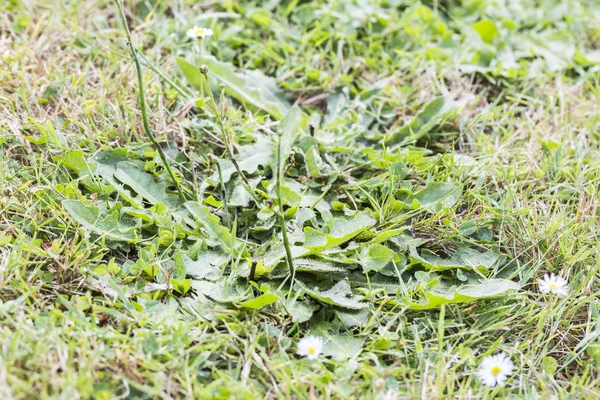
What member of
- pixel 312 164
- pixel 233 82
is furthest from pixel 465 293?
pixel 233 82

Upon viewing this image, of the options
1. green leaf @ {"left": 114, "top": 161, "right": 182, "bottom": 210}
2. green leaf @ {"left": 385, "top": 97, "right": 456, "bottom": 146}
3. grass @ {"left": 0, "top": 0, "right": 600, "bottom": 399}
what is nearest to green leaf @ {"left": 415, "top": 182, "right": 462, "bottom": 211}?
grass @ {"left": 0, "top": 0, "right": 600, "bottom": 399}

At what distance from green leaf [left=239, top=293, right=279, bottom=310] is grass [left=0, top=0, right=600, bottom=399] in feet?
0.06

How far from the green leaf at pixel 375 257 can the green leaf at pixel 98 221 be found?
78 centimetres

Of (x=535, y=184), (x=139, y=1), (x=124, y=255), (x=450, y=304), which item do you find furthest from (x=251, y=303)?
(x=139, y=1)

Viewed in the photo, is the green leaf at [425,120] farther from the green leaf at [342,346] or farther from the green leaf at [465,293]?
the green leaf at [342,346]

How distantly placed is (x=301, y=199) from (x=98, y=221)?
2.37 ft

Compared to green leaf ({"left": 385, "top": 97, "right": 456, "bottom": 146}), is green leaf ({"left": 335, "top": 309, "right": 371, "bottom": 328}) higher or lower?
lower

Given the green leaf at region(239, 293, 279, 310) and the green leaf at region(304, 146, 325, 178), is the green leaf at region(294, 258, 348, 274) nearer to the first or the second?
the green leaf at region(239, 293, 279, 310)

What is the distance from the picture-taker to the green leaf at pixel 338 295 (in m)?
2.02

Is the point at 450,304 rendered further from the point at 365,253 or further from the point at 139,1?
the point at 139,1

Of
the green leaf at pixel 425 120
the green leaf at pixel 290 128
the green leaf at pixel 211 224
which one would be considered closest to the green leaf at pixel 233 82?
the green leaf at pixel 290 128

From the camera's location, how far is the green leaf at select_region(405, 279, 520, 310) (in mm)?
2000

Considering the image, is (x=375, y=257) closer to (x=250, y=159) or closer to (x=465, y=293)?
(x=465, y=293)

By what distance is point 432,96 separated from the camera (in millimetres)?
3000
